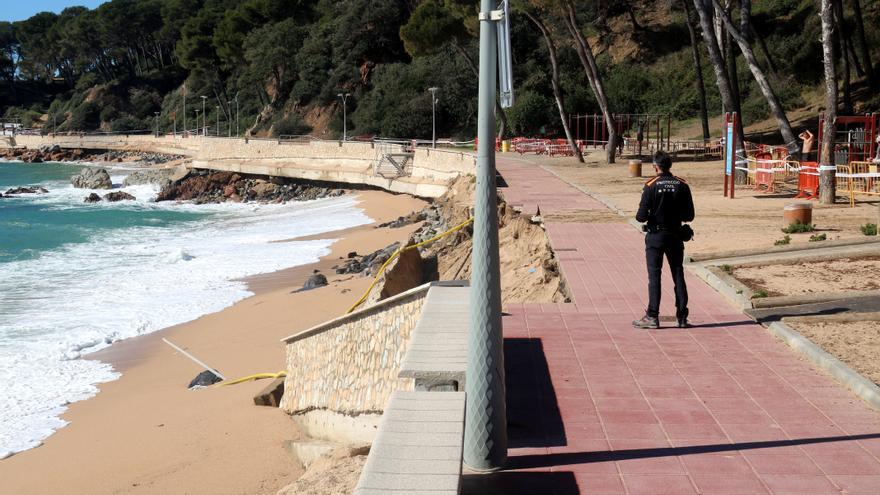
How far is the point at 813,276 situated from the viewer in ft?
33.8

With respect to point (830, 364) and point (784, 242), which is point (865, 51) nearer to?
point (784, 242)

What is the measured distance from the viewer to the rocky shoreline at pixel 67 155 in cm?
9275

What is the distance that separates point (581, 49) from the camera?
110 ft

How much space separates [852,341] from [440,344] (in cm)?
351

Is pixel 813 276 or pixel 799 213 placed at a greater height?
pixel 799 213

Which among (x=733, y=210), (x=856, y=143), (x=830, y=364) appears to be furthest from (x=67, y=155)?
(x=830, y=364)

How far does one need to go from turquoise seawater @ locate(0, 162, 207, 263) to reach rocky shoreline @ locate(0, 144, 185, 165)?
32.1m

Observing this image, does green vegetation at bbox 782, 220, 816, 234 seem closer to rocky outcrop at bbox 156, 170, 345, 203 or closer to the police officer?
the police officer

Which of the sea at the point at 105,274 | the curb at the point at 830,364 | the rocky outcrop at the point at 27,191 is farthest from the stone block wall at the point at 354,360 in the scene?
the rocky outcrop at the point at 27,191

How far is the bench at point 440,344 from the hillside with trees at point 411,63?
497 inches

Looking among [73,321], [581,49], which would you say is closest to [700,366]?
[73,321]

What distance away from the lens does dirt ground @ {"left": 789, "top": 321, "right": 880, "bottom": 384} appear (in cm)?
685

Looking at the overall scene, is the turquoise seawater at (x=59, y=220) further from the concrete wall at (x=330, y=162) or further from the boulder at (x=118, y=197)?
the concrete wall at (x=330, y=162)

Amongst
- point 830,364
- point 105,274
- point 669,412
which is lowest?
point 105,274
